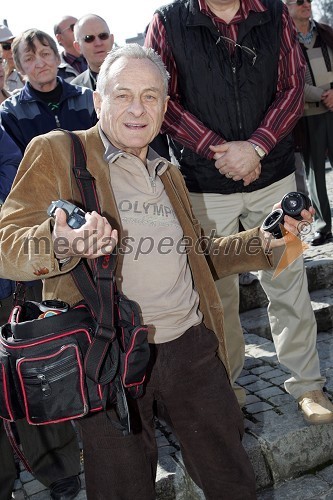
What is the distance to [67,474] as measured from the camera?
340 cm

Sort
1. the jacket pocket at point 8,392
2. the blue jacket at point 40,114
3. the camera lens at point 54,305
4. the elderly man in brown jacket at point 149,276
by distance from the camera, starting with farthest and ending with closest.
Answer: the blue jacket at point 40,114
the elderly man in brown jacket at point 149,276
the camera lens at point 54,305
the jacket pocket at point 8,392

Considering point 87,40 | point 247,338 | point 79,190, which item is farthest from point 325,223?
point 79,190

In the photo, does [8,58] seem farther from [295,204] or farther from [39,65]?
[295,204]

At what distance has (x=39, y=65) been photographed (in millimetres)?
4230

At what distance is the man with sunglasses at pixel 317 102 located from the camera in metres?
6.28

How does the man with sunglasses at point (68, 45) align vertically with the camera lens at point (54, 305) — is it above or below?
above

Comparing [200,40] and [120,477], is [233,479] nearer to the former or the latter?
[120,477]

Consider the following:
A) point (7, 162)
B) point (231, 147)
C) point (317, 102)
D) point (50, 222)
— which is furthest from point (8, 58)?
point (50, 222)

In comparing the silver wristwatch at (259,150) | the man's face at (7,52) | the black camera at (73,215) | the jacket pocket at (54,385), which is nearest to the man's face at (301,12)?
the man's face at (7,52)

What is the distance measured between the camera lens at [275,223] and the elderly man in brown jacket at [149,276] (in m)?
0.03

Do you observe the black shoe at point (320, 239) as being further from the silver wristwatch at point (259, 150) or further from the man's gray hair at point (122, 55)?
the man's gray hair at point (122, 55)

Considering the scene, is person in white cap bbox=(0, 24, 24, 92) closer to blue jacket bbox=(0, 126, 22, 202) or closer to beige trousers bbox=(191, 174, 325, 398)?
blue jacket bbox=(0, 126, 22, 202)

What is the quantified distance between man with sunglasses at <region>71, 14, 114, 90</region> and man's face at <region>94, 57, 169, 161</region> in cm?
291

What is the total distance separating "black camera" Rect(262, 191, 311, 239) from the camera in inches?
99.3
